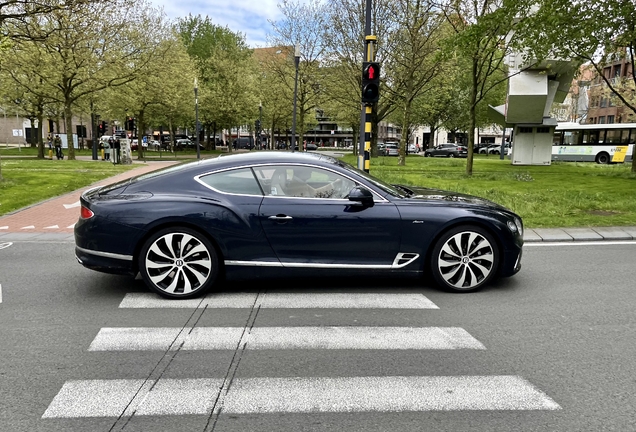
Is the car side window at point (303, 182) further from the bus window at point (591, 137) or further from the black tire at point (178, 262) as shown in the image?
the bus window at point (591, 137)

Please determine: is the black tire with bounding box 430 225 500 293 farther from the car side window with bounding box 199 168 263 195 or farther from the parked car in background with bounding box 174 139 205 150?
the parked car in background with bounding box 174 139 205 150

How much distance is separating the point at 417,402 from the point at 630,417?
1240 millimetres

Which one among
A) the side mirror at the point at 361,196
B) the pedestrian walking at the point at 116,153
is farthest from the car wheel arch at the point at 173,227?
the pedestrian walking at the point at 116,153

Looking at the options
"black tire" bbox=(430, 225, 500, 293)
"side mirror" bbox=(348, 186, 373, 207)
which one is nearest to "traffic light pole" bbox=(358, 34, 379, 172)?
"side mirror" bbox=(348, 186, 373, 207)

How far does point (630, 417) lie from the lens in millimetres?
2828

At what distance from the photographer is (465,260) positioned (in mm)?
5152

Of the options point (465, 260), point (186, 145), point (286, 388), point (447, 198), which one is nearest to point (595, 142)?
point (447, 198)

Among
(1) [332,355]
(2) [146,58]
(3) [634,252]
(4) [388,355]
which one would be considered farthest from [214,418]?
(2) [146,58]

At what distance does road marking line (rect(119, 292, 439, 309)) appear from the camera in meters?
4.77

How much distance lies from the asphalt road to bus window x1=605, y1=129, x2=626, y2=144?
37008 millimetres

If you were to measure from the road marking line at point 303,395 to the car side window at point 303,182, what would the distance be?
2.27 m

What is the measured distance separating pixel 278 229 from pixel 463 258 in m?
2.01

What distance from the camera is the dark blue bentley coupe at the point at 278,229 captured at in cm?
491

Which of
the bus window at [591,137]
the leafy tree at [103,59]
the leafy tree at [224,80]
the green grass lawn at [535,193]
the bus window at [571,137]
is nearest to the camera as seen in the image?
the green grass lawn at [535,193]
